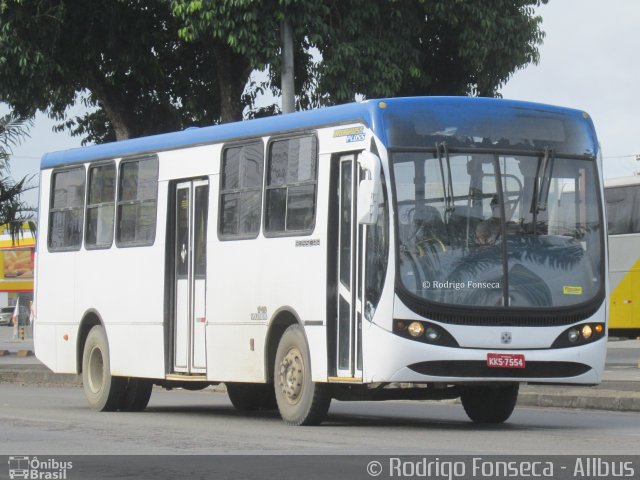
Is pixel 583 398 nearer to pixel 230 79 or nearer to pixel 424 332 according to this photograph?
pixel 424 332

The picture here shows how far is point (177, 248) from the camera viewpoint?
1770 centimetres

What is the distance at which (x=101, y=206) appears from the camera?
63.5ft

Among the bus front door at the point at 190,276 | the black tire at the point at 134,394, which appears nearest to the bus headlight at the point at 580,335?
the bus front door at the point at 190,276

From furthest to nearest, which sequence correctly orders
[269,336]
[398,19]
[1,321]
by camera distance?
[1,321]
[398,19]
[269,336]

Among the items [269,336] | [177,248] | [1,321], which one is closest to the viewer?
[269,336]

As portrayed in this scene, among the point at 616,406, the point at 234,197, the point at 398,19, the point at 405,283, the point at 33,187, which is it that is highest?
the point at 398,19

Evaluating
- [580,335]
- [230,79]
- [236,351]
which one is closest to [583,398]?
[580,335]

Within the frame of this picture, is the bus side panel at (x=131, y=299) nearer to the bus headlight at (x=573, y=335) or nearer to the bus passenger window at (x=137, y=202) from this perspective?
the bus passenger window at (x=137, y=202)

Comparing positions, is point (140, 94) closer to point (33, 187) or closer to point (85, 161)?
point (33, 187)

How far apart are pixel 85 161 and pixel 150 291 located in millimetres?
2663

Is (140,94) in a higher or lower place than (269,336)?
higher

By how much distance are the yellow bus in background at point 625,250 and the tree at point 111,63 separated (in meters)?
9.51

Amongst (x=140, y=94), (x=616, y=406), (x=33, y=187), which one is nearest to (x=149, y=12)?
(x=140, y=94)
